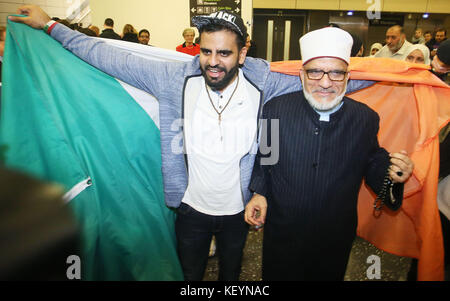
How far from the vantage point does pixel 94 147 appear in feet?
5.02

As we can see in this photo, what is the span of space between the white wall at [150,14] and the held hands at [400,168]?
5002 millimetres

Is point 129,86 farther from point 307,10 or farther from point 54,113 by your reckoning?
point 307,10

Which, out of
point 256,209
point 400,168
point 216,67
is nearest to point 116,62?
point 216,67

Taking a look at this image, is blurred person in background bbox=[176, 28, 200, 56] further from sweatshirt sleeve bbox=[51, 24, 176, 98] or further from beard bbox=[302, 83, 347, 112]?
beard bbox=[302, 83, 347, 112]

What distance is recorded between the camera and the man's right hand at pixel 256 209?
54.1 inches

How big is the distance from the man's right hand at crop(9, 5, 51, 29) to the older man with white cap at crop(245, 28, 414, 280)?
52.4 inches

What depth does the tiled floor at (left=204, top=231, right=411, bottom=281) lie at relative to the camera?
2.28 meters

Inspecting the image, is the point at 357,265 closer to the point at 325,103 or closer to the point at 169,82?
the point at 325,103

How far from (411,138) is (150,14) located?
5.63 meters

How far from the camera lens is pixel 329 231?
1.40 m

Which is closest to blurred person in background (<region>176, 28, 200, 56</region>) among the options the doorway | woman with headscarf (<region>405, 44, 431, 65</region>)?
woman with headscarf (<region>405, 44, 431, 65</region>)

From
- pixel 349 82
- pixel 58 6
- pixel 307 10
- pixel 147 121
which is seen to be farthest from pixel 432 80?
pixel 307 10

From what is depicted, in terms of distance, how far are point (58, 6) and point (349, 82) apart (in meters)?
6.44
